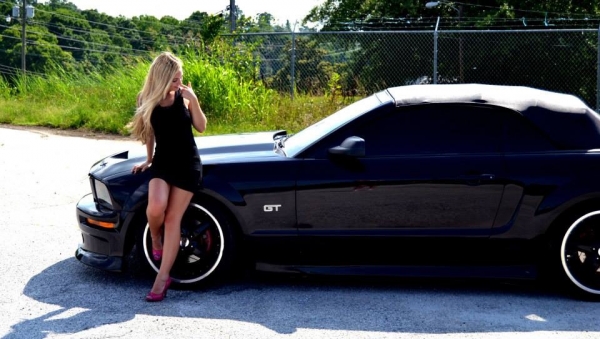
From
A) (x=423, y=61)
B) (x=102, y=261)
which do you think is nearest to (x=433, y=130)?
(x=102, y=261)

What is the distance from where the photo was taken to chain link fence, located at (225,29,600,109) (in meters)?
19.1

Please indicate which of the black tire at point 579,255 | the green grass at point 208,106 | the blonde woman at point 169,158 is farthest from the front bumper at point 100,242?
the green grass at point 208,106

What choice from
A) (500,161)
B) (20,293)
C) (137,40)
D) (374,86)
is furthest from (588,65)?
(137,40)

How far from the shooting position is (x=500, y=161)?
5.56m

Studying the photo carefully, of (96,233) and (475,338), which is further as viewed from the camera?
(96,233)

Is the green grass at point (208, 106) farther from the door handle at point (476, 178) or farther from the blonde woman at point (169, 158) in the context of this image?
the door handle at point (476, 178)

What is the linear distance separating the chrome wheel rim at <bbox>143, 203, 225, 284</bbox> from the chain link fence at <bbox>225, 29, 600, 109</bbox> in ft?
36.7

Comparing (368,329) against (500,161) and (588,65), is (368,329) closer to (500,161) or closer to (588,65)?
(500,161)

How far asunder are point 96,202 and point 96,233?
0.25 meters

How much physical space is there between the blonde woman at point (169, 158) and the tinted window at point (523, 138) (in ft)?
6.77

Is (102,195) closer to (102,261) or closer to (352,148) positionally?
(102,261)

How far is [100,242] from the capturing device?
5.78 metres

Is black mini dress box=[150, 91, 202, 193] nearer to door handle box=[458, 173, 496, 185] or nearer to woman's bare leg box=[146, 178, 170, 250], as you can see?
woman's bare leg box=[146, 178, 170, 250]

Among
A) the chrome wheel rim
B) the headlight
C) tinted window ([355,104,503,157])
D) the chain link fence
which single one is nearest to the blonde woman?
the chrome wheel rim
